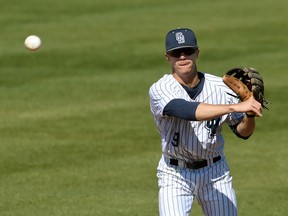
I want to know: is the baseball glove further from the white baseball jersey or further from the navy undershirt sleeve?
the navy undershirt sleeve

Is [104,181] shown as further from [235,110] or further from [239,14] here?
[239,14]

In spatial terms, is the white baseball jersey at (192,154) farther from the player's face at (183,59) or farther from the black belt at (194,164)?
the player's face at (183,59)

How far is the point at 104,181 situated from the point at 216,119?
15.9 feet

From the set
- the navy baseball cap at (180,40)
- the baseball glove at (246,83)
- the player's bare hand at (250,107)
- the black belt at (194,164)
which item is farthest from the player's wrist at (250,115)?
the navy baseball cap at (180,40)

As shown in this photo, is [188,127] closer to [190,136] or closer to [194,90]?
[190,136]

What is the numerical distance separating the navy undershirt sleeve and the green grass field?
142 inches

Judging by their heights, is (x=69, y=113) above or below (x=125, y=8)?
below

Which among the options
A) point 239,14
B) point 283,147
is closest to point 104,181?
point 283,147

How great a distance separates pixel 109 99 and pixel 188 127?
910cm

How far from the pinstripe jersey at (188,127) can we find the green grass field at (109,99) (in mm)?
3240

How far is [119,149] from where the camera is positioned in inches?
547

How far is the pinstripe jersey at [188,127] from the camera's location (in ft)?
25.1

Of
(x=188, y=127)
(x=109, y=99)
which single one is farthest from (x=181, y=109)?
(x=109, y=99)

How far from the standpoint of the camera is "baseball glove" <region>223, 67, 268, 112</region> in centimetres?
734
